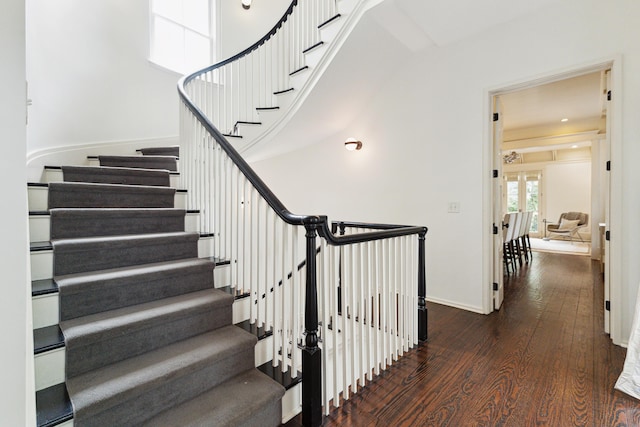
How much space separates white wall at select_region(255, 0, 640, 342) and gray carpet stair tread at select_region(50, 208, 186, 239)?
262cm

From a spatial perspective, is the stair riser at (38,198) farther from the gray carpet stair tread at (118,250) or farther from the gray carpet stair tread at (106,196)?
the gray carpet stair tread at (118,250)

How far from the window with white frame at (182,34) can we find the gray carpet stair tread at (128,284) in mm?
3689

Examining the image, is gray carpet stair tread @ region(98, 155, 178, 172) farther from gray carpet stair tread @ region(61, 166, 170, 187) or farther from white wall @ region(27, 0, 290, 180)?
white wall @ region(27, 0, 290, 180)

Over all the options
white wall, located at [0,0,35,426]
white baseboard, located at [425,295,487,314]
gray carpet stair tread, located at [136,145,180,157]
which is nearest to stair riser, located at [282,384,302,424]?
white wall, located at [0,0,35,426]

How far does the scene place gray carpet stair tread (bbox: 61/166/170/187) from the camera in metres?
2.53

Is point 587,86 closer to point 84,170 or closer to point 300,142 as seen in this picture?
point 300,142

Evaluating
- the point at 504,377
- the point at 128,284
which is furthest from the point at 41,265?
the point at 504,377

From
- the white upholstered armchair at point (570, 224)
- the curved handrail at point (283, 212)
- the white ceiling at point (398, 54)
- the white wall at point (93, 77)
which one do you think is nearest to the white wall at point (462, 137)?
the white ceiling at point (398, 54)

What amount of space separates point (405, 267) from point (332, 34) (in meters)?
2.47

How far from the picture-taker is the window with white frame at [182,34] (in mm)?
4266

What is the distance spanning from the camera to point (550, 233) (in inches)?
363

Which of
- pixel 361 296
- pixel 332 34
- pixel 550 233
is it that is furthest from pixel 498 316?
pixel 550 233

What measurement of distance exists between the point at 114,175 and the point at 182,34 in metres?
3.08

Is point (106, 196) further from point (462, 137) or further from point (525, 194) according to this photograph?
point (525, 194)
